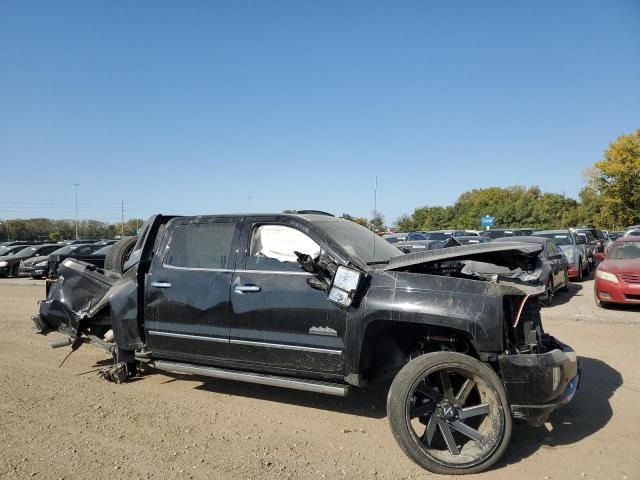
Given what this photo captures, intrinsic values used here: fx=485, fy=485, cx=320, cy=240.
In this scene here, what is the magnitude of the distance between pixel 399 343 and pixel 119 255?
13.9 ft

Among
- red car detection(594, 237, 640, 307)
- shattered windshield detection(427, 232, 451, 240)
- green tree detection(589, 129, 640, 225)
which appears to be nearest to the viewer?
red car detection(594, 237, 640, 307)

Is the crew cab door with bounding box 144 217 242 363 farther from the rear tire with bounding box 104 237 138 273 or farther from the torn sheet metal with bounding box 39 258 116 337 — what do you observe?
the rear tire with bounding box 104 237 138 273

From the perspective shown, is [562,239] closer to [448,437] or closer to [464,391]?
[464,391]

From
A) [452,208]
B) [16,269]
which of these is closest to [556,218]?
[452,208]

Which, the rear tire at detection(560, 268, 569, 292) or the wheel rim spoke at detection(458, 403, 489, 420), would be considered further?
the rear tire at detection(560, 268, 569, 292)

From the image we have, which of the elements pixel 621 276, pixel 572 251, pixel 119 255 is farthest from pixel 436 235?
pixel 119 255

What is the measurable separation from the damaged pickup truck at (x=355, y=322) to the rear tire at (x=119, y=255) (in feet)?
4.35

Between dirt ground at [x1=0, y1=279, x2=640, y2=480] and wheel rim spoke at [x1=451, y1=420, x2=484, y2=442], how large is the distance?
25 centimetres

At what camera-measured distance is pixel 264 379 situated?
4262 millimetres

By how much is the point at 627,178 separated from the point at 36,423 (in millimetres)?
56514

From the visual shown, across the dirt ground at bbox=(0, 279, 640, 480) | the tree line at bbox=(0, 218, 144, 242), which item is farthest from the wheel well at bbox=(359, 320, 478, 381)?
the tree line at bbox=(0, 218, 144, 242)

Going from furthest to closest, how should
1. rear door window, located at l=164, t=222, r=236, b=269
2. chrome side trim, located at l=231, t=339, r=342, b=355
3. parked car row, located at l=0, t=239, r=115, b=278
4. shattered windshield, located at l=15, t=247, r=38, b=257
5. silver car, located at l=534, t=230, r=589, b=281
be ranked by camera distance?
shattered windshield, located at l=15, t=247, r=38, b=257 < parked car row, located at l=0, t=239, r=115, b=278 < silver car, located at l=534, t=230, r=589, b=281 < rear door window, located at l=164, t=222, r=236, b=269 < chrome side trim, located at l=231, t=339, r=342, b=355

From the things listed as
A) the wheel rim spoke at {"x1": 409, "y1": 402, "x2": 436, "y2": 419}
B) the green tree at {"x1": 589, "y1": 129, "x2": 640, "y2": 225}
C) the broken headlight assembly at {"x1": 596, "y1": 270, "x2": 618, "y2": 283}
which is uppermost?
the green tree at {"x1": 589, "y1": 129, "x2": 640, "y2": 225}

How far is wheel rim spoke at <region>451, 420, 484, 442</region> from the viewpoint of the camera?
3467mm
